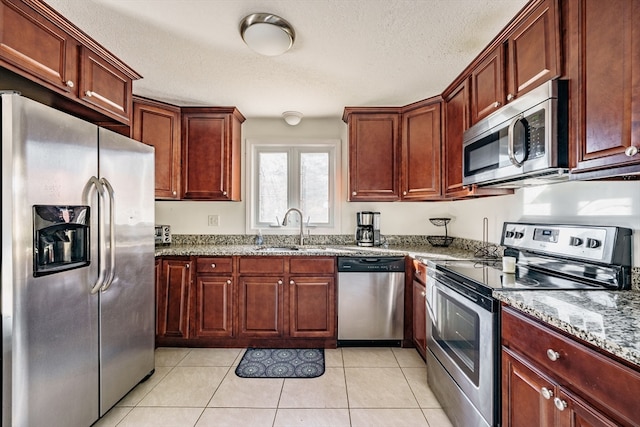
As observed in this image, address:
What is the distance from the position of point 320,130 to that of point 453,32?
1.75 meters

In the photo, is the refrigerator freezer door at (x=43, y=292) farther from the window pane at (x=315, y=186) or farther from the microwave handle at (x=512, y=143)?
the microwave handle at (x=512, y=143)

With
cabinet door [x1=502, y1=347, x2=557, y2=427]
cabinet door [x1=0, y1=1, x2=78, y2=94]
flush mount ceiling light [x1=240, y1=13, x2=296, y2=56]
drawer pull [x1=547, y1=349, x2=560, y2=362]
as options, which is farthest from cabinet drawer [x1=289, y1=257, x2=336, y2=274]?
cabinet door [x1=0, y1=1, x2=78, y2=94]

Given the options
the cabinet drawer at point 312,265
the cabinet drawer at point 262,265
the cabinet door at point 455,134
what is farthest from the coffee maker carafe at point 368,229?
the cabinet drawer at point 262,265

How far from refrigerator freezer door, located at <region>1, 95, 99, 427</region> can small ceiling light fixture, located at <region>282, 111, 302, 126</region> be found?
68.7 inches

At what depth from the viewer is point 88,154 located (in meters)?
1.54

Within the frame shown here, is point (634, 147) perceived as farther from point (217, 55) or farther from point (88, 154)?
point (88, 154)

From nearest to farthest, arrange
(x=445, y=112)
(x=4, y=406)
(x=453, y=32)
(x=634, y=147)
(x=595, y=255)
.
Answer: (x=634, y=147) < (x=4, y=406) < (x=595, y=255) < (x=453, y=32) < (x=445, y=112)

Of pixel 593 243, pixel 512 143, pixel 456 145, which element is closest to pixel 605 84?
pixel 512 143

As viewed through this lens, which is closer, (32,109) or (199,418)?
(32,109)

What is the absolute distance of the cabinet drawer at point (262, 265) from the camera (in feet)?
8.62

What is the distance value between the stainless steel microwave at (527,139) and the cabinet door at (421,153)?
0.71m

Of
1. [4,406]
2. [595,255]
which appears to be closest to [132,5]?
[4,406]

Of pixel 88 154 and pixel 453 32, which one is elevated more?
pixel 453 32

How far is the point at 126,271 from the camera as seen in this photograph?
6.01 ft
